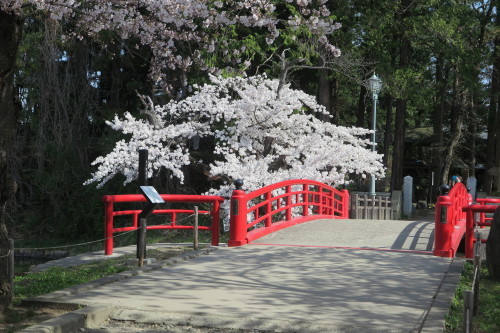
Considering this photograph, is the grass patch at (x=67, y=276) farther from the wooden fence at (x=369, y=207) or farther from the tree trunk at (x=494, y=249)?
the wooden fence at (x=369, y=207)

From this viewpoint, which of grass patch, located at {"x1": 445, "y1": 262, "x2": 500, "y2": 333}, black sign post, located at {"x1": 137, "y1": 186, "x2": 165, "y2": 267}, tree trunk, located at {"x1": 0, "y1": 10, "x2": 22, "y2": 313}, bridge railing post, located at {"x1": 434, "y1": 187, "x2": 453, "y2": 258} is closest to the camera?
grass patch, located at {"x1": 445, "y1": 262, "x2": 500, "y2": 333}

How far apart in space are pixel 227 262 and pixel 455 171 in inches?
1502

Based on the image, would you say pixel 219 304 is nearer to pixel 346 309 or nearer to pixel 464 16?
pixel 346 309

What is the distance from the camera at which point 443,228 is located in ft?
37.3

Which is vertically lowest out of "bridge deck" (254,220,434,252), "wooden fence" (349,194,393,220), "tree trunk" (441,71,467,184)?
"bridge deck" (254,220,434,252)

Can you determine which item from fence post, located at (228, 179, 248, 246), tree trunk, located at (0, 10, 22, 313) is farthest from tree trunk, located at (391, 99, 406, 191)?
tree trunk, located at (0, 10, 22, 313)

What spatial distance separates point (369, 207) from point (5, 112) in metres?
18.4

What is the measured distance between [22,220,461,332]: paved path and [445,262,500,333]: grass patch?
0.49ft

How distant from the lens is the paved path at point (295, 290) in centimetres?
660

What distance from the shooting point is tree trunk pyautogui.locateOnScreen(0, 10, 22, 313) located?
7.02 m

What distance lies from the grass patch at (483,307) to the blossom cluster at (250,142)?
9727 mm

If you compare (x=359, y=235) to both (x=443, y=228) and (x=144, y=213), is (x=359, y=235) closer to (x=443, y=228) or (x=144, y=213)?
(x=443, y=228)

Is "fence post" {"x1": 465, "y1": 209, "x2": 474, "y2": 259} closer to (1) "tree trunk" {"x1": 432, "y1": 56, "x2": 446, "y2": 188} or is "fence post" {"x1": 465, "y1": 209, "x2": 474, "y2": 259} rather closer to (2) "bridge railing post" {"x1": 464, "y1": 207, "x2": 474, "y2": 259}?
(2) "bridge railing post" {"x1": 464, "y1": 207, "x2": 474, "y2": 259}

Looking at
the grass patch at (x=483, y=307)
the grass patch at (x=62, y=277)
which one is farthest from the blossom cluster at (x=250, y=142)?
the grass patch at (x=483, y=307)
